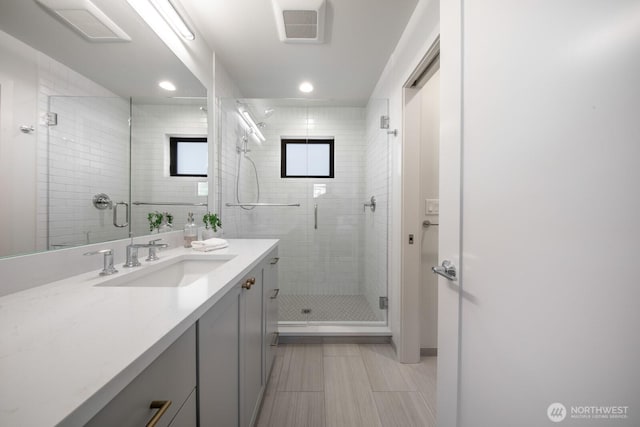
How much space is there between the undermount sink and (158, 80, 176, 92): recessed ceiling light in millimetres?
1062

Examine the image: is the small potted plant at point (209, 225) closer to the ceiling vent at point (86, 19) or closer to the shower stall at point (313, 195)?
the shower stall at point (313, 195)

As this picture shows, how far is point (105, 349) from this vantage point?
17.3 inches

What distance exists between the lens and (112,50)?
3.67ft

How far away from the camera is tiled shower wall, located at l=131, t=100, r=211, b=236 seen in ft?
4.25

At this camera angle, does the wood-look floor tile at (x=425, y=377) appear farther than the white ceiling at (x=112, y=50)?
Yes

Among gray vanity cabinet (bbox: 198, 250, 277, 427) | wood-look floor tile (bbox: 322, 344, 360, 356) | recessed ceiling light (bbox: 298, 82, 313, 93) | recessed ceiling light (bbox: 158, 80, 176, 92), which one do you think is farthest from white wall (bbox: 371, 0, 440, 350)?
recessed ceiling light (bbox: 158, 80, 176, 92)

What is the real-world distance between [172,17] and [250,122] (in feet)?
3.95

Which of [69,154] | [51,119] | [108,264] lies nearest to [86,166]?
[69,154]

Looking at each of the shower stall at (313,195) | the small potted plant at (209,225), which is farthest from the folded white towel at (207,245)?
the shower stall at (313,195)

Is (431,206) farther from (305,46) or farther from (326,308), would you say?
(305,46)

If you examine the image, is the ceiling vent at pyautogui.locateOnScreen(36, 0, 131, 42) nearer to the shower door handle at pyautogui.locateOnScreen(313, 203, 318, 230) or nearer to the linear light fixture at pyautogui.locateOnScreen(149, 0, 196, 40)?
the linear light fixture at pyautogui.locateOnScreen(149, 0, 196, 40)

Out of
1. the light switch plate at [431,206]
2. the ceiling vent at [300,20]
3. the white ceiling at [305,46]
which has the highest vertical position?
the white ceiling at [305,46]

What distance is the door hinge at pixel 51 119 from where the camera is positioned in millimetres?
821

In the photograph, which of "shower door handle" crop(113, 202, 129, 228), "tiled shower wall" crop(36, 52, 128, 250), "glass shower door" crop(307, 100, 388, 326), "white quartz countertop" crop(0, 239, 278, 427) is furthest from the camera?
"glass shower door" crop(307, 100, 388, 326)
